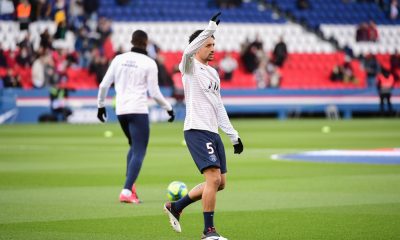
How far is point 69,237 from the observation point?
9.91m

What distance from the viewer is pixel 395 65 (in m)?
46.6

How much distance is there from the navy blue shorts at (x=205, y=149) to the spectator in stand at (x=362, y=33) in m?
39.0

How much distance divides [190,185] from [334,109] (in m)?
28.7

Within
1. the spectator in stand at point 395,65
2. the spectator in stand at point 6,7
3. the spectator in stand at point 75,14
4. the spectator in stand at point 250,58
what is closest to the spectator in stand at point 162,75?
the spectator in stand at point 75,14

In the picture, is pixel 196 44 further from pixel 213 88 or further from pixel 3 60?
pixel 3 60

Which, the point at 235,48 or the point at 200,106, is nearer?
the point at 200,106

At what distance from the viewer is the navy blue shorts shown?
973cm

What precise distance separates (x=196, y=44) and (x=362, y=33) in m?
39.5

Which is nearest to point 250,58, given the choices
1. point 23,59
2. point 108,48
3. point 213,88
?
point 108,48

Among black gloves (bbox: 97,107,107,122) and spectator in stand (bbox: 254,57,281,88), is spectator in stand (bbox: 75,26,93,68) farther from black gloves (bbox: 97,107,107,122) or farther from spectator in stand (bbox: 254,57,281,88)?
black gloves (bbox: 97,107,107,122)

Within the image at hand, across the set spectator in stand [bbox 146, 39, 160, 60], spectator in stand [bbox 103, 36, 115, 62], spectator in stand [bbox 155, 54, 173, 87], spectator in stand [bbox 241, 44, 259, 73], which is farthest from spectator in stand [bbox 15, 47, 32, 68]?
spectator in stand [bbox 241, 44, 259, 73]

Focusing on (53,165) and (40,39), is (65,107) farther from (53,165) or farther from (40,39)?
(53,165)

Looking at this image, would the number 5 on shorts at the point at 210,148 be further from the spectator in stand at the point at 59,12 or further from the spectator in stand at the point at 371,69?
the spectator in stand at the point at 371,69

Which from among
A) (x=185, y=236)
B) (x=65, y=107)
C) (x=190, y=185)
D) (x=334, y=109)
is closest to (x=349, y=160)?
(x=190, y=185)
